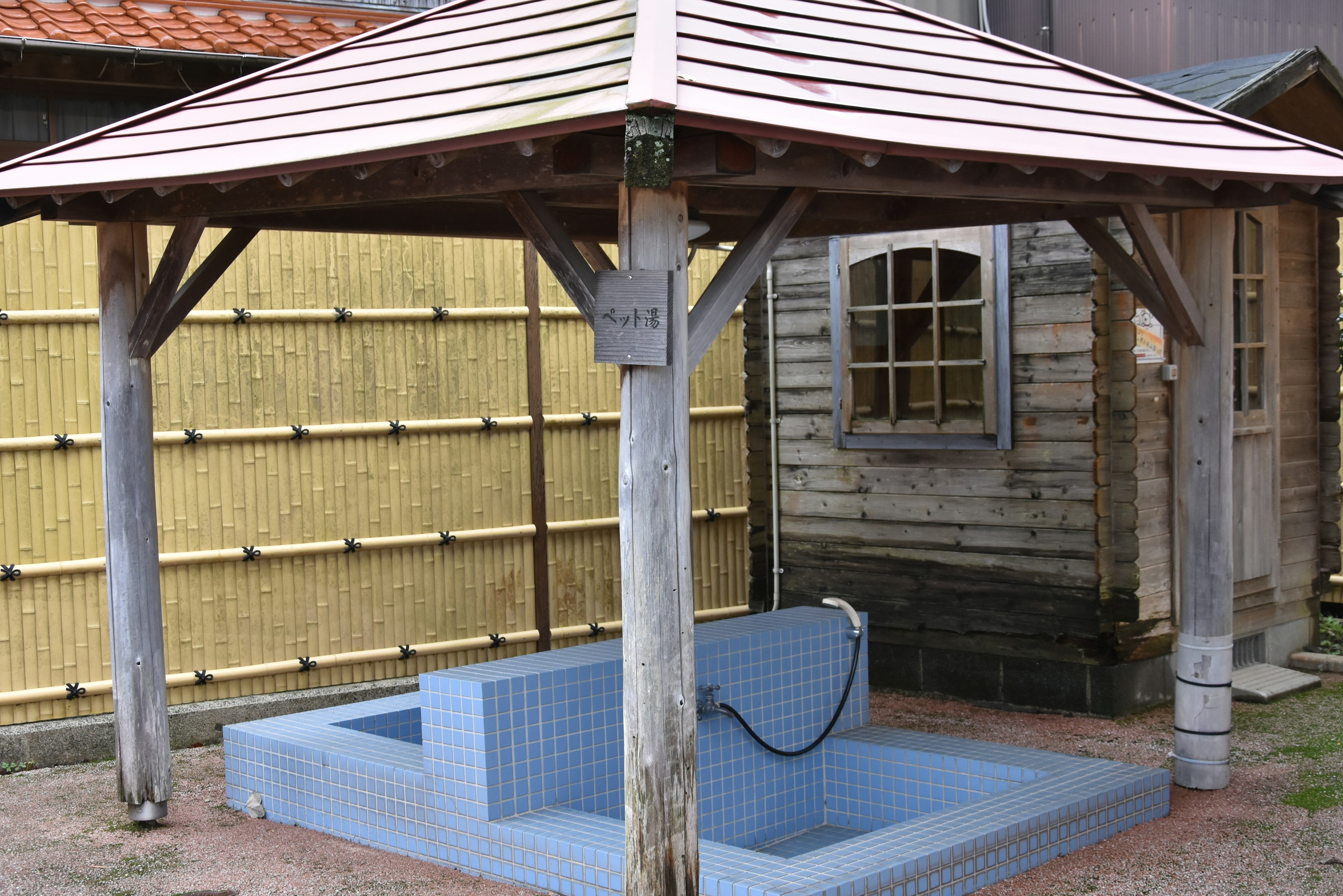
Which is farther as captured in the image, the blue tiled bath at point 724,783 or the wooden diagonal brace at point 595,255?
the wooden diagonal brace at point 595,255

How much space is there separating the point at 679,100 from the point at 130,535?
3780 mm

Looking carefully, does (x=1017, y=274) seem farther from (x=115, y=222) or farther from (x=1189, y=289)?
(x=115, y=222)

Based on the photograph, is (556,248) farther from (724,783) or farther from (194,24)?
(194,24)

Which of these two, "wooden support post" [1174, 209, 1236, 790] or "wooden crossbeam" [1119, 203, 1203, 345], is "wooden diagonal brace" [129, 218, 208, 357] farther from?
"wooden support post" [1174, 209, 1236, 790]

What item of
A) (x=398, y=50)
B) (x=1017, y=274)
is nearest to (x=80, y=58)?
(x=398, y=50)

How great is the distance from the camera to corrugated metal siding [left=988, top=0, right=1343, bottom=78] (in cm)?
968

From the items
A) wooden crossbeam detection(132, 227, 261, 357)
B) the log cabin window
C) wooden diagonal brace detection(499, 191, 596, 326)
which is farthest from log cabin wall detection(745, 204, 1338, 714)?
wooden diagonal brace detection(499, 191, 596, 326)

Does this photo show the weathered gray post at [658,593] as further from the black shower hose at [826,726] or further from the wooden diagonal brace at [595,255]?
the wooden diagonal brace at [595,255]

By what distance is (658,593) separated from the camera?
4195 millimetres

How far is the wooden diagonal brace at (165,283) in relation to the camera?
19.9ft

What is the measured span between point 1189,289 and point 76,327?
232 inches

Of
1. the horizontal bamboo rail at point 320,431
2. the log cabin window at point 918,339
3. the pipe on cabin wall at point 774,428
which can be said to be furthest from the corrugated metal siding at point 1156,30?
the horizontal bamboo rail at point 320,431

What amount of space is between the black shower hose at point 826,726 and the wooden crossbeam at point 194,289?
3060 millimetres

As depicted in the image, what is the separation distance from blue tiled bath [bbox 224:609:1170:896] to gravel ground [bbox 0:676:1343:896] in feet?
0.47
